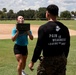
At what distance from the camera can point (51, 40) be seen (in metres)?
5.43

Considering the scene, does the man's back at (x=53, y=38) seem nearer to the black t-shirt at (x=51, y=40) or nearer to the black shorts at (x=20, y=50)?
the black t-shirt at (x=51, y=40)

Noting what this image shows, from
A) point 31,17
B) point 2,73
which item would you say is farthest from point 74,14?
point 2,73

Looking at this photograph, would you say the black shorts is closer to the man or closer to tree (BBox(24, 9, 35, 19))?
the man

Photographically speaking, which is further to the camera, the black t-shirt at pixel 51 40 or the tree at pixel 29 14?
the tree at pixel 29 14

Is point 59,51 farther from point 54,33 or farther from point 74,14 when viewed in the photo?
point 74,14

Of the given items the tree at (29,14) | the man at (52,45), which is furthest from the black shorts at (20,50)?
the tree at (29,14)

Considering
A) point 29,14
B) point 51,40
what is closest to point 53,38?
point 51,40

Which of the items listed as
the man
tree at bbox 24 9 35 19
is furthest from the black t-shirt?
tree at bbox 24 9 35 19

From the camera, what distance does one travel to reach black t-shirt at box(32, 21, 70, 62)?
17.6 feet

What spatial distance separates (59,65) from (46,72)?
28cm

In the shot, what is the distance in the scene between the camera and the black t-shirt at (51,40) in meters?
5.36

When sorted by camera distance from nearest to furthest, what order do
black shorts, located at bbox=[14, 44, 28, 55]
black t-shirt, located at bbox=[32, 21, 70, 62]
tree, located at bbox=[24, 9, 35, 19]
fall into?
black t-shirt, located at bbox=[32, 21, 70, 62] → black shorts, located at bbox=[14, 44, 28, 55] → tree, located at bbox=[24, 9, 35, 19]

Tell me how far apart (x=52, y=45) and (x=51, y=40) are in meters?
0.10

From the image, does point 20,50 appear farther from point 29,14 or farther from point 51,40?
point 29,14
